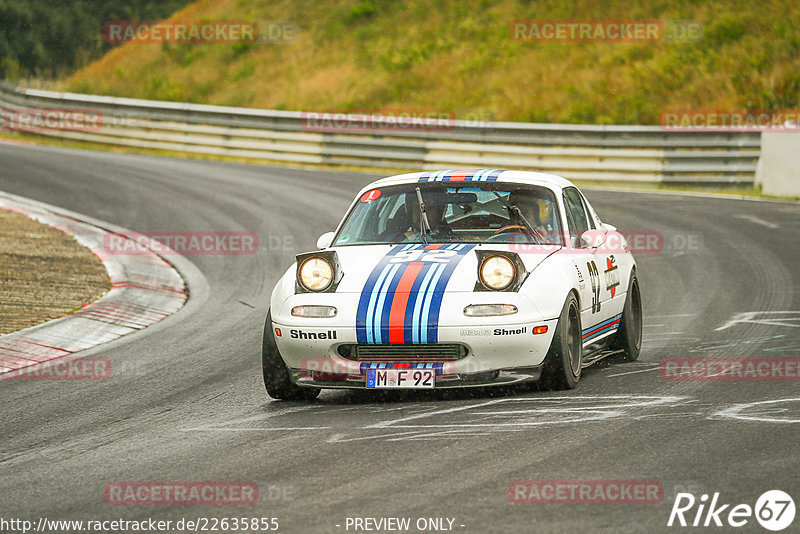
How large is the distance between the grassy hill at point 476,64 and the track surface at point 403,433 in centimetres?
1423

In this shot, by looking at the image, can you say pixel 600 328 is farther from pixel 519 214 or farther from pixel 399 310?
pixel 399 310

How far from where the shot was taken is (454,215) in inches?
306

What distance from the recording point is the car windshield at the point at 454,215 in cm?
757

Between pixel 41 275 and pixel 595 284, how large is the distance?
6422 millimetres

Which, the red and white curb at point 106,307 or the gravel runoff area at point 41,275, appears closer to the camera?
the red and white curb at point 106,307

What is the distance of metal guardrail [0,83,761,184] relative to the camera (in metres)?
20.1

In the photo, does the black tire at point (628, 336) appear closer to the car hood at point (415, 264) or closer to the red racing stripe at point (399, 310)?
the car hood at point (415, 264)

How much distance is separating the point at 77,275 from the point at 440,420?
22.6 ft

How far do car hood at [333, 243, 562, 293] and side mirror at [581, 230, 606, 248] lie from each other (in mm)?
246

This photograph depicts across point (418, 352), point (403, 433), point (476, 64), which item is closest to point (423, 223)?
point (418, 352)

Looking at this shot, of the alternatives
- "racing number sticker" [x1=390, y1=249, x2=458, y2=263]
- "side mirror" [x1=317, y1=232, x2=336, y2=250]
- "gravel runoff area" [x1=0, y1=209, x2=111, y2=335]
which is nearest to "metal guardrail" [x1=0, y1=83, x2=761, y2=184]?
"gravel runoff area" [x1=0, y1=209, x2=111, y2=335]

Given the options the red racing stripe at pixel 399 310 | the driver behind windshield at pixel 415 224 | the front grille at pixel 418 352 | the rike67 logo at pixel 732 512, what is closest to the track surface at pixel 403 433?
the rike67 logo at pixel 732 512

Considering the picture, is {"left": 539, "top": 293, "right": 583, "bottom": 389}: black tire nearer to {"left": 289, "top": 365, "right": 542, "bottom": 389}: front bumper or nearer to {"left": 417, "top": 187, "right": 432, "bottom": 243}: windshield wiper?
{"left": 289, "top": 365, "right": 542, "bottom": 389}: front bumper

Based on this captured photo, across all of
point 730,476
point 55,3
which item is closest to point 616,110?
point 730,476
